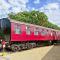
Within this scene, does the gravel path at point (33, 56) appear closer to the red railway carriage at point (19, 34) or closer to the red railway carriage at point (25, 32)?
the red railway carriage at point (19, 34)

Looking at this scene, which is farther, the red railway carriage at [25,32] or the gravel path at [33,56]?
the red railway carriage at [25,32]

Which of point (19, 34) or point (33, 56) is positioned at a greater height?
point (19, 34)

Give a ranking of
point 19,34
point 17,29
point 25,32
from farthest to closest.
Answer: point 25,32 → point 19,34 → point 17,29

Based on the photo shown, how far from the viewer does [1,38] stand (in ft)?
Answer: 67.3

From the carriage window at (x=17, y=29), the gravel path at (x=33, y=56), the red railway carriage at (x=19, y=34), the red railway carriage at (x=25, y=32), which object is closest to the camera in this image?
the gravel path at (x=33, y=56)

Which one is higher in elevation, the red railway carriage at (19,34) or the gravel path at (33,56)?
the red railway carriage at (19,34)

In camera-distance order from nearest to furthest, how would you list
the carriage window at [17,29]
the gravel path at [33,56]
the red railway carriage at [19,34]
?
the gravel path at [33,56] < the red railway carriage at [19,34] < the carriage window at [17,29]

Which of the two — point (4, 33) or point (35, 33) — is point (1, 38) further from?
point (35, 33)

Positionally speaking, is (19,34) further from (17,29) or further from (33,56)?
(33,56)

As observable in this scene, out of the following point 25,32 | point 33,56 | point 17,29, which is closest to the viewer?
point 33,56

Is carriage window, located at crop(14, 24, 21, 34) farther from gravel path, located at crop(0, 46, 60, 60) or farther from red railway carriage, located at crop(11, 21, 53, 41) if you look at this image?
gravel path, located at crop(0, 46, 60, 60)

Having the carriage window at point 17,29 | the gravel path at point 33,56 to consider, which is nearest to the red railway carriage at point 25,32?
the carriage window at point 17,29

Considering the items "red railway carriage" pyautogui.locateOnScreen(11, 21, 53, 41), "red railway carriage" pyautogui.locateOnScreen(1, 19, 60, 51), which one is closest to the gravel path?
"red railway carriage" pyautogui.locateOnScreen(1, 19, 60, 51)

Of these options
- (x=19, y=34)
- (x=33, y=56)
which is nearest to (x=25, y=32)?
(x=19, y=34)
